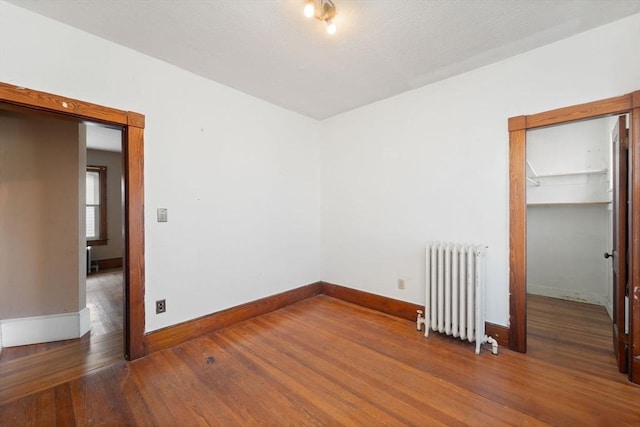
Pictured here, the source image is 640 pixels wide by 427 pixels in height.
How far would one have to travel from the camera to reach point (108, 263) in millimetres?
5727

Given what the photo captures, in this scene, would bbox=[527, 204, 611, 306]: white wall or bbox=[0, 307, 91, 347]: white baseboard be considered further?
bbox=[527, 204, 611, 306]: white wall

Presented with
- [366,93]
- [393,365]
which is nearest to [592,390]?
[393,365]

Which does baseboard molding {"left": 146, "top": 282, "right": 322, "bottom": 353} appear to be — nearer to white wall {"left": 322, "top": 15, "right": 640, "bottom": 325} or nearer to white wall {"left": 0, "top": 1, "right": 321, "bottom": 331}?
white wall {"left": 0, "top": 1, "right": 321, "bottom": 331}

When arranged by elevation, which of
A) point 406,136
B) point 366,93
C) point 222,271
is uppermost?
point 366,93

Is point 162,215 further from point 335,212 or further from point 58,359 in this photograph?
point 335,212

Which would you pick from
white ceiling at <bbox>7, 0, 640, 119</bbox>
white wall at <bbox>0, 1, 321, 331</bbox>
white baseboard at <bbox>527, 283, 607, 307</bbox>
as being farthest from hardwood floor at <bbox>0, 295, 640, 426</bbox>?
white ceiling at <bbox>7, 0, 640, 119</bbox>

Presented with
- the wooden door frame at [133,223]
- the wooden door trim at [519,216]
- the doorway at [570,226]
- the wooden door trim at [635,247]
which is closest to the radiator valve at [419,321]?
the wooden door trim at [519,216]

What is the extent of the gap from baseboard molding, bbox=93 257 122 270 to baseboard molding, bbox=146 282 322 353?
4.70 m

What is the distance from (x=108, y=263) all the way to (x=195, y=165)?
4.98 m

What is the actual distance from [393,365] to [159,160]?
2521 mm

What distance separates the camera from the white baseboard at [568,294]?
324 centimetres

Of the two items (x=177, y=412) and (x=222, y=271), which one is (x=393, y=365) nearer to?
(x=177, y=412)

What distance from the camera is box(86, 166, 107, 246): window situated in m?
5.62

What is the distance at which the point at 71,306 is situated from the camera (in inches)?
101
